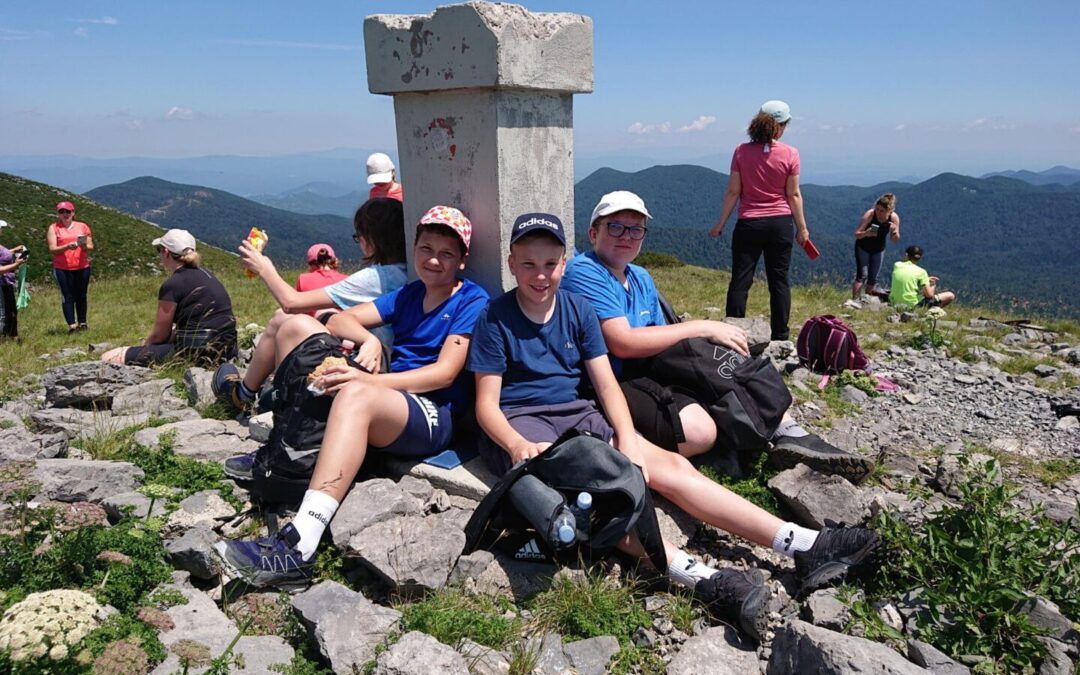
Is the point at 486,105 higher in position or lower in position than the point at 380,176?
higher

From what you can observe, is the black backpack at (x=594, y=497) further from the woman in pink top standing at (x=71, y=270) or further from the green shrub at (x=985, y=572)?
the woman in pink top standing at (x=71, y=270)

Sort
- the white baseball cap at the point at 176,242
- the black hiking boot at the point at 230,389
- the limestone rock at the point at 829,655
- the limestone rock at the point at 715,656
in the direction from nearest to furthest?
the limestone rock at the point at 829,655 < the limestone rock at the point at 715,656 < the black hiking boot at the point at 230,389 < the white baseball cap at the point at 176,242

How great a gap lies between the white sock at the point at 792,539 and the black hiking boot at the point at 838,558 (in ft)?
0.08

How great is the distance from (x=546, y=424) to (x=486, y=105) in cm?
209

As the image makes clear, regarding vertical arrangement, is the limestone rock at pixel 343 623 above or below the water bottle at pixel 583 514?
below

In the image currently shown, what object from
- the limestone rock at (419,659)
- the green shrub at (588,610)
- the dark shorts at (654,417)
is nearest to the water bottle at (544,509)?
the green shrub at (588,610)

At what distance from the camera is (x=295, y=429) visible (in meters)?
4.23

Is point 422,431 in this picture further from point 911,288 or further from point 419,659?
point 911,288

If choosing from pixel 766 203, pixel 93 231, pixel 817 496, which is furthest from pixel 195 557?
pixel 93 231

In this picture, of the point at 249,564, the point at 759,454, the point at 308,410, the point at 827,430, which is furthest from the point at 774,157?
the point at 249,564

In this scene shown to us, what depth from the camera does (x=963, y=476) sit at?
187 inches

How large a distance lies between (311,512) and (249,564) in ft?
1.26

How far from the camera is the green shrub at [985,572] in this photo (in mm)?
2996

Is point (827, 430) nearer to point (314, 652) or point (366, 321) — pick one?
point (366, 321)
